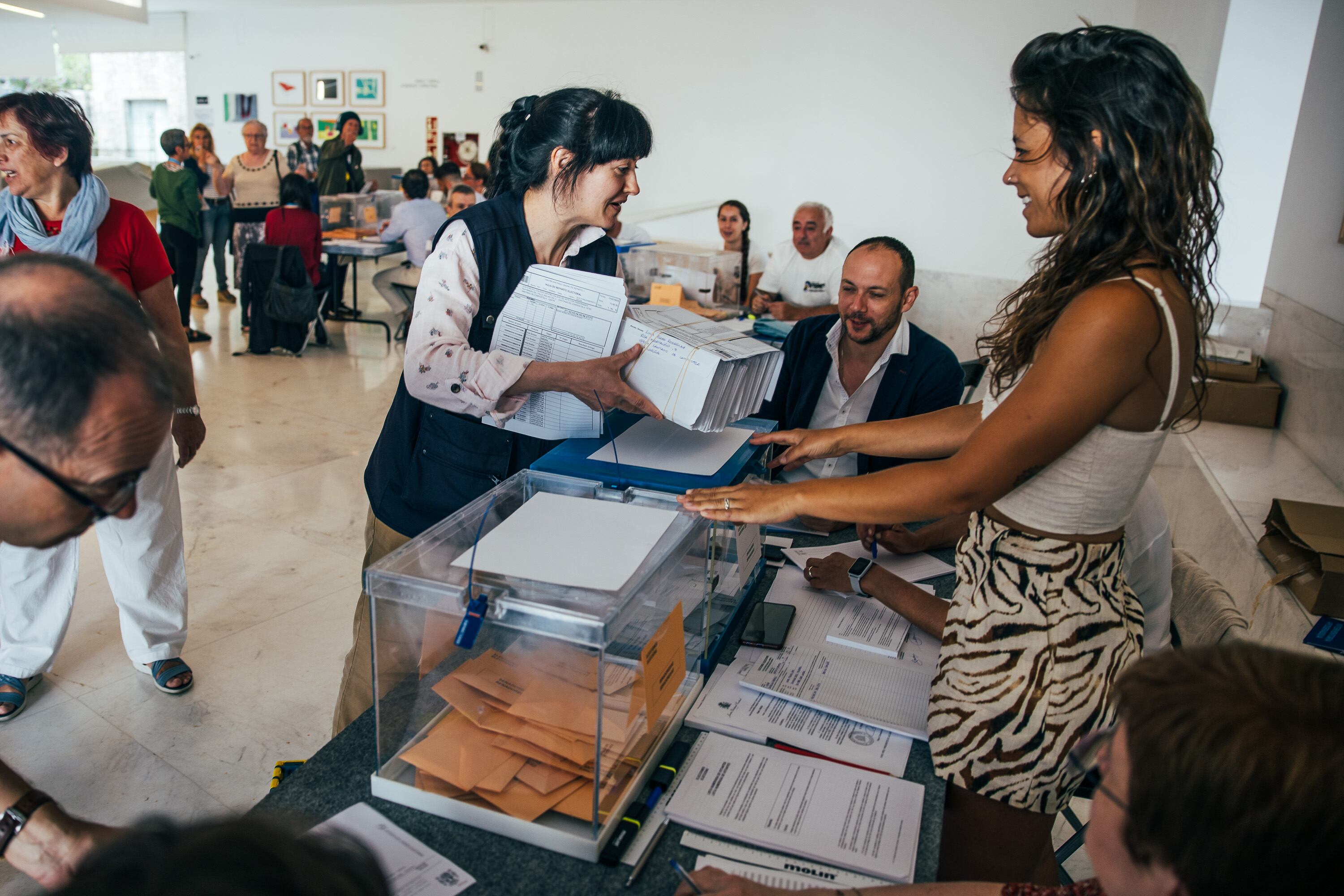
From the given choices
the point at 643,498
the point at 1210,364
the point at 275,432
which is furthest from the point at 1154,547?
the point at 275,432

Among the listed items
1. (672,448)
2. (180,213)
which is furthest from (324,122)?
(672,448)

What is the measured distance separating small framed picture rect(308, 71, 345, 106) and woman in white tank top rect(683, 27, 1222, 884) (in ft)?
40.2

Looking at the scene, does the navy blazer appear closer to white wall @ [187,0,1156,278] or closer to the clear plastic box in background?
white wall @ [187,0,1156,278]

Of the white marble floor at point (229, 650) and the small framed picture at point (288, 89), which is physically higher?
the small framed picture at point (288, 89)

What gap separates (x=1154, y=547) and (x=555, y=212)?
1256 millimetres

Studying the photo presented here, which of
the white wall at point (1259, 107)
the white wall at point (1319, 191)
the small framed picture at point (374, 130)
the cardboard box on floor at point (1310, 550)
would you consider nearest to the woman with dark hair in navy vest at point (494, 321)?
the cardboard box on floor at point (1310, 550)

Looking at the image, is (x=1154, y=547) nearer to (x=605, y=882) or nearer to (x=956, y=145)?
(x=605, y=882)

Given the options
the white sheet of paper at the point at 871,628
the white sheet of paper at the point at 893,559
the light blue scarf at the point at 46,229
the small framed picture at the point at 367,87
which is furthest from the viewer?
the small framed picture at the point at 367,87

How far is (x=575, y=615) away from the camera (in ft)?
2.91

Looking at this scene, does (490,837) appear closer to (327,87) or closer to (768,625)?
(768,625)

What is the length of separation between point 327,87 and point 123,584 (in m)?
10.9

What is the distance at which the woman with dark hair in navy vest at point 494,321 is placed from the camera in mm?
1421

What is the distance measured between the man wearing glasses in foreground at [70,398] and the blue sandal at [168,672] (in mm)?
2086

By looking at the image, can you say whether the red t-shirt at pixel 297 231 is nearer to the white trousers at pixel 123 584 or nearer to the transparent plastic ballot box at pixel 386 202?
the transparent plastic ballot box at pixel 386 202
